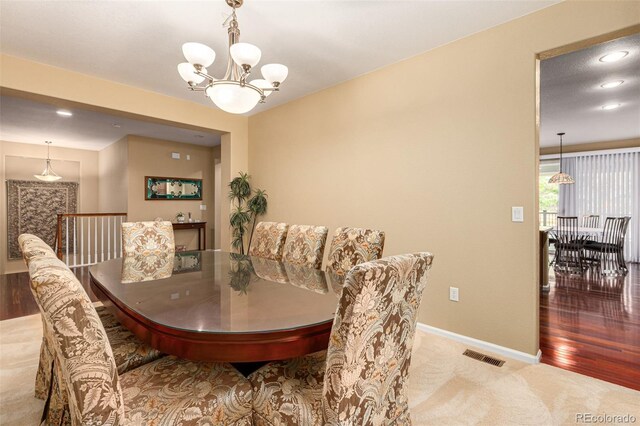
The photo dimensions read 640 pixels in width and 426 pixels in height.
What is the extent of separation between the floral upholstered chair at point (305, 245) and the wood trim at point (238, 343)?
4.11 feet

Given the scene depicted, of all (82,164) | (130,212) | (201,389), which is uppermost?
(82,164)

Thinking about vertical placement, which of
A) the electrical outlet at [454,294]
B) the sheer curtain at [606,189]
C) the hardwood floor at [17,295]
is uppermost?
the sheer curtain at [606,189]

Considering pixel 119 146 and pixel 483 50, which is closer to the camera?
pixel 483 50

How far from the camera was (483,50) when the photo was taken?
262 cm

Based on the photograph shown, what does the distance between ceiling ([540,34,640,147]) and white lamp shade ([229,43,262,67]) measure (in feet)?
10.1

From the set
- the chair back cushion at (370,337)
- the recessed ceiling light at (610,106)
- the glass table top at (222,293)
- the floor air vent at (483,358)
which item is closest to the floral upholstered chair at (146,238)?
the glass table top at (222,293)

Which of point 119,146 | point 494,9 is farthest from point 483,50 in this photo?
point 119,146

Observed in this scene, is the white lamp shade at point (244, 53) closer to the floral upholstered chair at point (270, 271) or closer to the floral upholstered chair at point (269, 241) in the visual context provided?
the floral upholstered chair at point (270, 271)

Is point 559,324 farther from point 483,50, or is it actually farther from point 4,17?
point 4,17

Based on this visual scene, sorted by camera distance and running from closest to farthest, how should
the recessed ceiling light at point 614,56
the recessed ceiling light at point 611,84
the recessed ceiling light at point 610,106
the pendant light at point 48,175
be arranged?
1. the recessed ceiling light at point 614,56
2. the recessed ceiling light at point 611,84
3. the recessed ceiling light at point 610,106
4. the pendant light at point 48,175

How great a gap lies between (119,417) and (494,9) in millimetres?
3234

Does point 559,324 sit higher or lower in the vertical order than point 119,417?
lower

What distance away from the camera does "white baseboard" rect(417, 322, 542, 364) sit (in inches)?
92.9

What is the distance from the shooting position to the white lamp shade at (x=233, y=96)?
195 cm
